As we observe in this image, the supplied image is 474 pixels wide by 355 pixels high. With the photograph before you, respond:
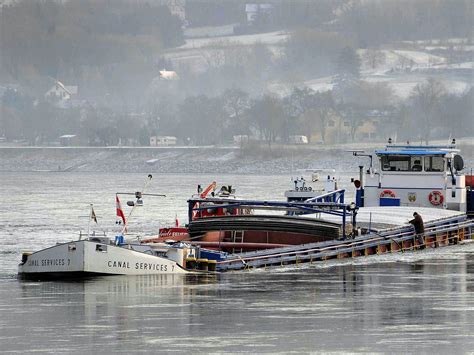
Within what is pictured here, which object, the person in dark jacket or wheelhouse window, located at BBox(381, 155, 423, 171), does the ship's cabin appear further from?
the person in dark jacket

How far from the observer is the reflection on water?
104 feet

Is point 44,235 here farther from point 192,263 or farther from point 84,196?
point 84,196

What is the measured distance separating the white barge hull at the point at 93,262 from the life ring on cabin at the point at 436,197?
71.0ft

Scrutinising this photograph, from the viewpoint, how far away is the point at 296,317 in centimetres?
3562

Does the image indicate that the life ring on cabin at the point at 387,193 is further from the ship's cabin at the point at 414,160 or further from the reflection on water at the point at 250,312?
the reflection on water at the point at 250,312

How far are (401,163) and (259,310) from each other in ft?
91.0

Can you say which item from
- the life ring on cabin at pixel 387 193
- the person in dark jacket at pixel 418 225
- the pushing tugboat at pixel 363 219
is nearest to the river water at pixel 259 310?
the pushing tugboat at pixel 363 219

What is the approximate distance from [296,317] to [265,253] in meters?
12.5

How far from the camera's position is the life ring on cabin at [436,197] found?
209 ft

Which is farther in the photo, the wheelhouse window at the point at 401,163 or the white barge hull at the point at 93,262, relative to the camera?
the wheelhouse window at the point at 401,163

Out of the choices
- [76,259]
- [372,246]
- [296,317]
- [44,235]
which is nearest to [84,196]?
[44,235]

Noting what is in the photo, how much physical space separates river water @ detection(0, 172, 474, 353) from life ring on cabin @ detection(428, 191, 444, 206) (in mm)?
10025

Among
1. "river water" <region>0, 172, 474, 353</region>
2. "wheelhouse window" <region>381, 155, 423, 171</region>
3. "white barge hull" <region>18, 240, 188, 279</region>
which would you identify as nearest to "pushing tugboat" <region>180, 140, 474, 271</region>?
"wheelhouse window" <region>381, 155, 423, 171</region>

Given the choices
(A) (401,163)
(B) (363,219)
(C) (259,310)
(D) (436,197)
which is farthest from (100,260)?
(D) (436,197)
